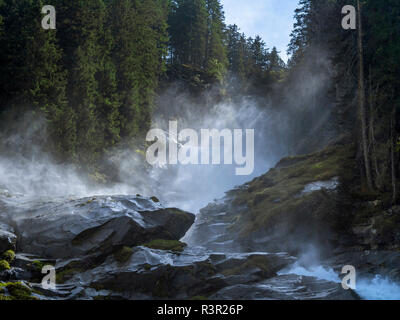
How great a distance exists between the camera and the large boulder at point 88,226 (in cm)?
1442

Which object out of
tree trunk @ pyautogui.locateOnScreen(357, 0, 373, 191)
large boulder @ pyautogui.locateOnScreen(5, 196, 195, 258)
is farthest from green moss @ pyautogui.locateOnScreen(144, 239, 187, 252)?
tree trunk @ pyautogui.locateOnScreen(357, 0, 373, 191)

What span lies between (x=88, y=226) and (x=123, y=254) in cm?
221

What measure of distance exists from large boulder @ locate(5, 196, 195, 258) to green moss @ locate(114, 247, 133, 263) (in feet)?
2.31

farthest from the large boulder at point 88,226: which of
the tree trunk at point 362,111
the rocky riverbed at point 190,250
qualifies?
the tree trunk at point 362,111

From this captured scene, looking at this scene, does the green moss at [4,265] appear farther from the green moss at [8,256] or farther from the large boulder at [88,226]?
the large boulder at [88,226]

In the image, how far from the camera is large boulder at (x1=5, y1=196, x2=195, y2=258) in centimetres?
1442

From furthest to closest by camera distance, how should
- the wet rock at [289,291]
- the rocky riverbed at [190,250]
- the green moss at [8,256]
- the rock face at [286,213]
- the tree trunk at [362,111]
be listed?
1. the tree trunk at [362,111]
2. the rock face at [286,213]
3. the green moss at [8,256]
4. the rocky riverbed at [190,250]
5. the wet rock at [289,291]

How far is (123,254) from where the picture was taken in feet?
46.6

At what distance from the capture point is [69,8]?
2767 cm

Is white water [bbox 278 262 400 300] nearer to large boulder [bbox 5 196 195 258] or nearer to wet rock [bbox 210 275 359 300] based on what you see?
wet rock [bbox 210 275 359 300]

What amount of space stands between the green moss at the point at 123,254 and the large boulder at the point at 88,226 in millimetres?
704

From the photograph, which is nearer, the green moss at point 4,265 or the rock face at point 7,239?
the green moss at point 4,265

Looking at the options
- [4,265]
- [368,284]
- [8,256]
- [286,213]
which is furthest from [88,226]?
[368,284]
